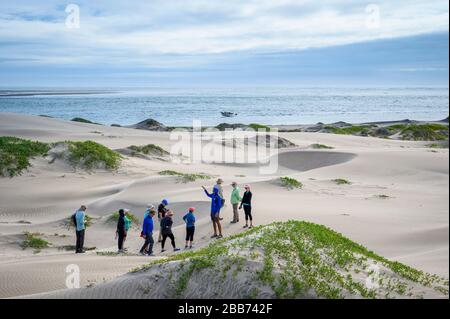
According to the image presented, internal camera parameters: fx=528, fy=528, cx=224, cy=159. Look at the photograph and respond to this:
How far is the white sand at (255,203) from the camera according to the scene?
13.7 meters

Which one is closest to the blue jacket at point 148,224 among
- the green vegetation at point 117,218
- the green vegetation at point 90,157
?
the green vegetation at point 117,218

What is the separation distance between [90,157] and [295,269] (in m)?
21.6

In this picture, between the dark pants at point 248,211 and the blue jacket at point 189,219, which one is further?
the dark pants at point 248,211

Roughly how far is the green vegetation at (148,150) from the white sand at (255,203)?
1.39 meters

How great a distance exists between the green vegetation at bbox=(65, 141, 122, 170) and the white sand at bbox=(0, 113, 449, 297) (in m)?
0.67

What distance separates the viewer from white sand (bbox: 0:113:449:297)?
1366 cm

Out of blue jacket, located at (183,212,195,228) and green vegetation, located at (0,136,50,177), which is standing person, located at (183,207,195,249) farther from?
green vegetation, located at (0,136,50,177)

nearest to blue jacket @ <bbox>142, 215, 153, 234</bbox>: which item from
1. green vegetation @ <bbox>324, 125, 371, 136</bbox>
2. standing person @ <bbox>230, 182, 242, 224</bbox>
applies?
standing person @ <bbox>230, 182, 242, 224</bbox>

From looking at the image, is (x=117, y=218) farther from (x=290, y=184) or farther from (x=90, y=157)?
(x=90, y=157)

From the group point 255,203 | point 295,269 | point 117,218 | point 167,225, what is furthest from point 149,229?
point 295,269

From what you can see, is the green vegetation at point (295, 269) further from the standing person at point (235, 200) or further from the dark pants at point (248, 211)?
the standing person at point (235, 200)

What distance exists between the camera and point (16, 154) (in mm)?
28016
